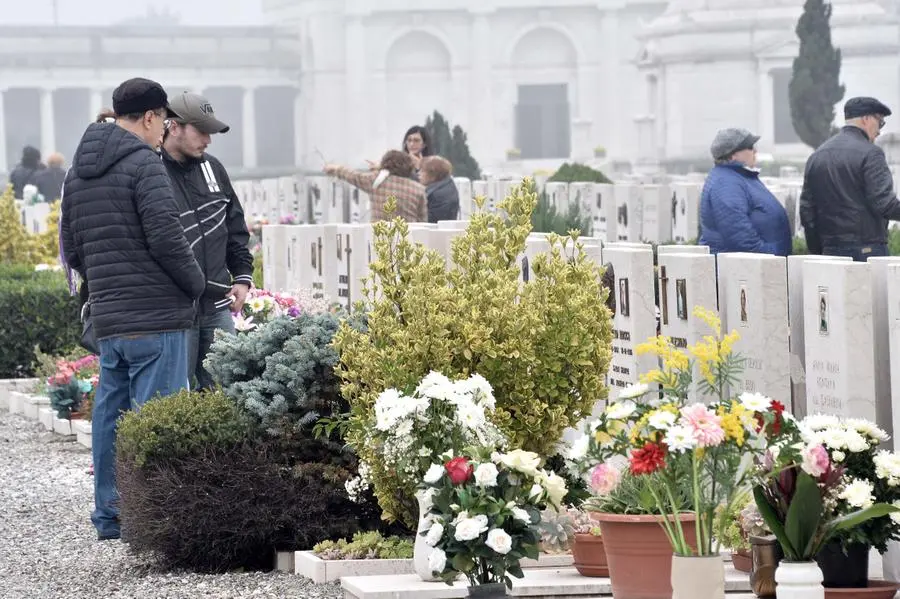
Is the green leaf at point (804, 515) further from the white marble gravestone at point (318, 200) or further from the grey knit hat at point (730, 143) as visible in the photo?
the white marble gravestone at point (318, 200)

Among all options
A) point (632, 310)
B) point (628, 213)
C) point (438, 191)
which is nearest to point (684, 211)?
point (628, 213)

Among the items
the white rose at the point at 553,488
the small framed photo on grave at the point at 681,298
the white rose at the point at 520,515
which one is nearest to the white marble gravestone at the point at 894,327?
the white rose at the point at 553,488

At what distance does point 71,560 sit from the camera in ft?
26.5

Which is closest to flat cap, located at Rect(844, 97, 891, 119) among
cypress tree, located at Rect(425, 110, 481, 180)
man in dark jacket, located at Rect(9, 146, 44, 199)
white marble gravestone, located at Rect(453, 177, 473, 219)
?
white marble gravestone, located at Rect(453, 177, 473, 219)

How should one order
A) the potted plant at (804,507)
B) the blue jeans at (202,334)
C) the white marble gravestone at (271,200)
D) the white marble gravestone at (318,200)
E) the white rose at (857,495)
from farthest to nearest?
the white marble gravestone at (271,200) < the white marble gravestone at (318,200) < the blue jeans at (202,334) < the white rose at (857,495) < the potted plant at (804,507)

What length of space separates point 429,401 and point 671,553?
979 millimetres

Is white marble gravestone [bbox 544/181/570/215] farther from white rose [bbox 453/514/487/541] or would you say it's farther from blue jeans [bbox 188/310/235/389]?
white rose [bbox 453/514/487/541]

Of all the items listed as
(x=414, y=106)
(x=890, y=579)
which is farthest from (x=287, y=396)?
(x=414, y=106)

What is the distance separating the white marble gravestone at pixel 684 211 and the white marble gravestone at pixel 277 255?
6016 millimetres

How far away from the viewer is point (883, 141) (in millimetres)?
31656

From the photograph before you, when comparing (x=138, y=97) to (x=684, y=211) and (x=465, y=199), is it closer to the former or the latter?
(x=684, y=211)

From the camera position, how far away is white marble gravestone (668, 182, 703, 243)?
18.7m

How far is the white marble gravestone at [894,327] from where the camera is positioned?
6660mm

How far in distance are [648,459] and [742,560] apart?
1.13 metres
